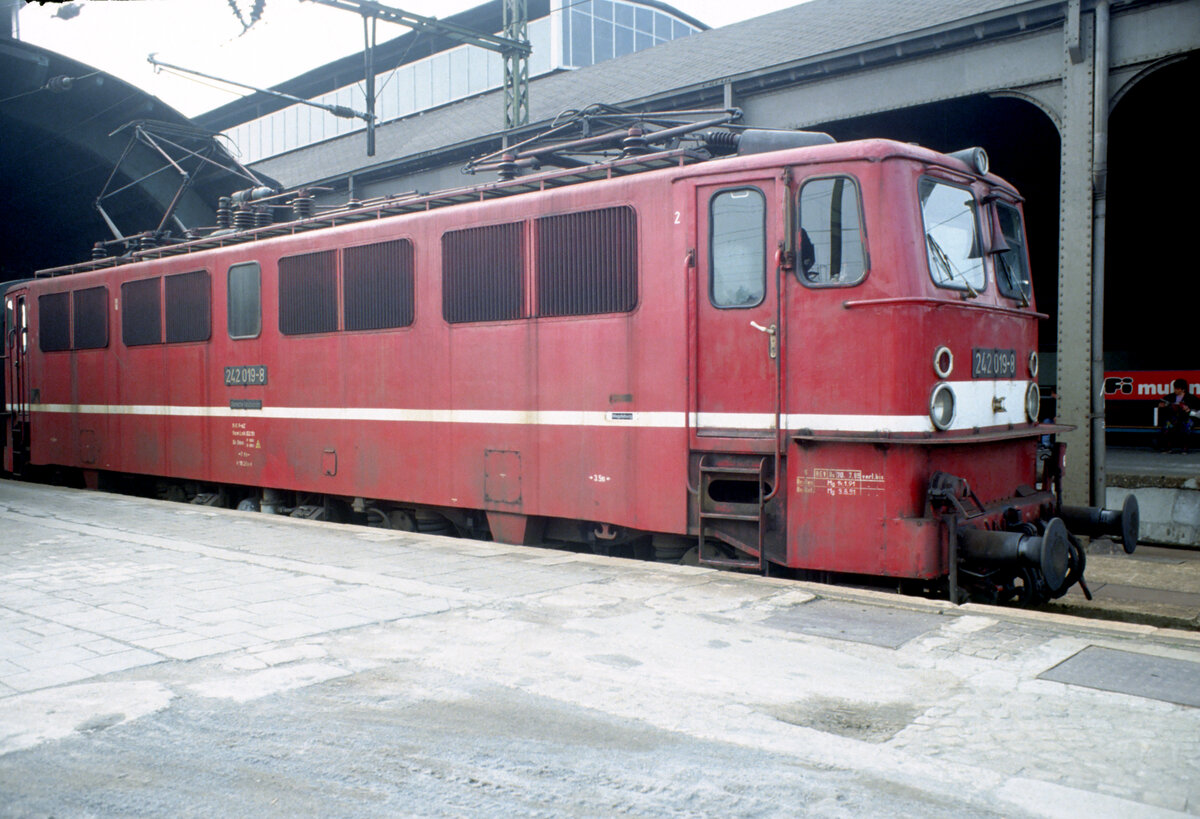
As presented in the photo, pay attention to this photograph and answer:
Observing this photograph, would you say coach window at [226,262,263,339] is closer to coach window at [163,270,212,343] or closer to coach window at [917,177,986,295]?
coach window at [163,270,212,343]

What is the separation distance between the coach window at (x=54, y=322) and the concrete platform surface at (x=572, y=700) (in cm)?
830

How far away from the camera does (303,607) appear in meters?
5.99

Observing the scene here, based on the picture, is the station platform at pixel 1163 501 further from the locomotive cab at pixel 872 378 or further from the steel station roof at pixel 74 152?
the steel station roof at pixel 74 152

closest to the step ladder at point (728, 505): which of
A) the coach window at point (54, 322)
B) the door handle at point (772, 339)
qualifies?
the door handle at point (772, 339)

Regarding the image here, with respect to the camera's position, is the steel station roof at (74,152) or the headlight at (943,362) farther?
the steel station roof at (74,152)

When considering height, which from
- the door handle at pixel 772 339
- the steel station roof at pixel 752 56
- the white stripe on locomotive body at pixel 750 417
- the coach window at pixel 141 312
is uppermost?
the steel station roof at pixel 752 56

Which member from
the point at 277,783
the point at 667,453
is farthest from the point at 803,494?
the point at 277,783

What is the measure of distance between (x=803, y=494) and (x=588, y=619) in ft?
5.65

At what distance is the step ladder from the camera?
22.1 feet

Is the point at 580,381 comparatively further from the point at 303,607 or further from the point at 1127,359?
the point at 1127,359

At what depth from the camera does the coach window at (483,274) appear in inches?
323

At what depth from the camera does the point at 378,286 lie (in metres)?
9.41

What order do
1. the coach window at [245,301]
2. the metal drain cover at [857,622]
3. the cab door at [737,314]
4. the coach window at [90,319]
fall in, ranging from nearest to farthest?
the metal drain cover at [857,622] < the cab door at [737,314] < the coach window at [245,301] < the coach window at [90,319]

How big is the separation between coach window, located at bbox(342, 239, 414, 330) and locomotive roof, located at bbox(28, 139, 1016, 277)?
1.51 ft
